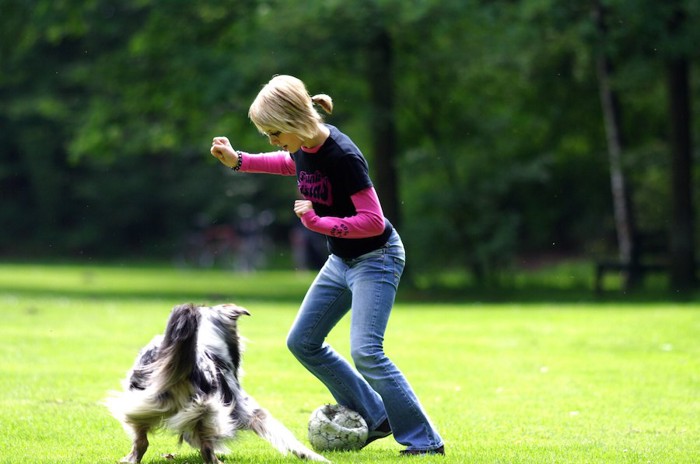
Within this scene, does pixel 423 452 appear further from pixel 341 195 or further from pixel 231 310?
pixel 341 195

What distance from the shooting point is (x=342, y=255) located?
5938 millimetres

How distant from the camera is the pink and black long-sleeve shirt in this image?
221 inches

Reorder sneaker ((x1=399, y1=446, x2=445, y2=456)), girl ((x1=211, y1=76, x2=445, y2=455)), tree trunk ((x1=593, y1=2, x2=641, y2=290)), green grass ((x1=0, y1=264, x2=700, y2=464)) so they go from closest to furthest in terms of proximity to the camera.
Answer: girl ((x1=211, y1=76, x2=445, y2=455)) < sneaker ((x1=399, y1=446, x2=445, y2=456)) < green grass ((x1=0, y1=264, x2=700, y2=464)) < tree trunk ((x1=593, y1=2, x2=641, y2=290))

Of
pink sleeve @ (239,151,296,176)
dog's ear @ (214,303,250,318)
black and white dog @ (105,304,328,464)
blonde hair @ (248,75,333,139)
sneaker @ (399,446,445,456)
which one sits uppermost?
blonde hair @ (248,75,333,139)

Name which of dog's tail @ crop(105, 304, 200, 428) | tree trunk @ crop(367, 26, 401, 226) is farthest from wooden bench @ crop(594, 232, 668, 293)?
dog's tail @ crop(105, 304, 200, 428)

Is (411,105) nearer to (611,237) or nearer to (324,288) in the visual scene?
(611,237)

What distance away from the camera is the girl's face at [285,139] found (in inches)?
221

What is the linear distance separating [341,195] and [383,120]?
1476 cm

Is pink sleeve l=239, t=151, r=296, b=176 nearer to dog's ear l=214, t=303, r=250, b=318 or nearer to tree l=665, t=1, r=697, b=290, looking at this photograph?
dog's ear l=214, t=303, r=250, b=318

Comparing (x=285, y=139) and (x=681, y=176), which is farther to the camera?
(x=681, y=176)

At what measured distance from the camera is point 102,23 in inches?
928

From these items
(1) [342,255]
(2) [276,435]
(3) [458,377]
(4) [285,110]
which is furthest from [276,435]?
(3) [458,377]

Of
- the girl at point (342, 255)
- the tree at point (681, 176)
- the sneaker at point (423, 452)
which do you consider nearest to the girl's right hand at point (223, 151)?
the girl at point (342, 255)

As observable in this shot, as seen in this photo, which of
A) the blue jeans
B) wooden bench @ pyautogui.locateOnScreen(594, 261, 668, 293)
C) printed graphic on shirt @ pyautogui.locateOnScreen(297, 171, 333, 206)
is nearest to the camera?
printed graphic on shirt @ pyautogui.locateOnScreen(297, 171, 333, 206)
